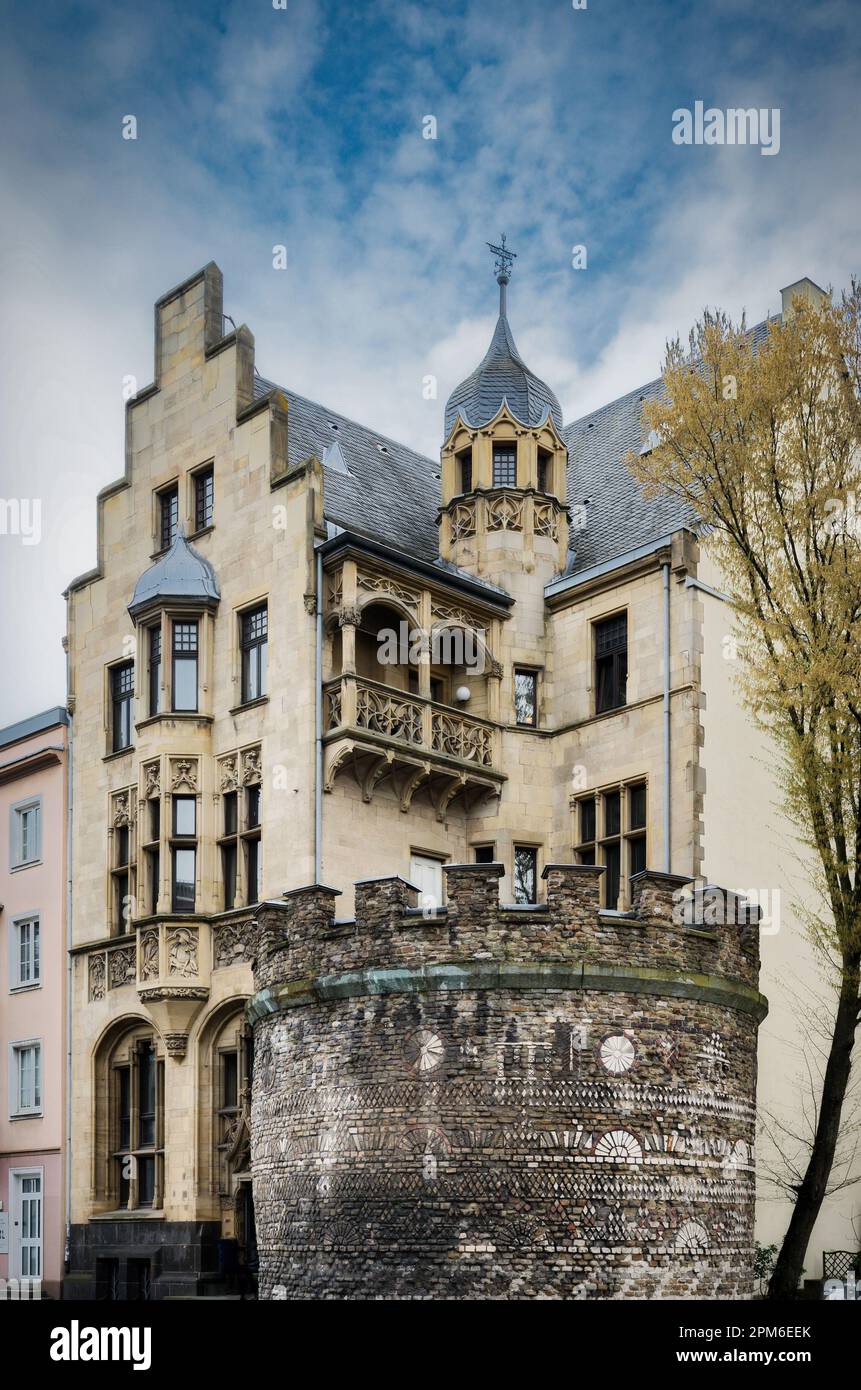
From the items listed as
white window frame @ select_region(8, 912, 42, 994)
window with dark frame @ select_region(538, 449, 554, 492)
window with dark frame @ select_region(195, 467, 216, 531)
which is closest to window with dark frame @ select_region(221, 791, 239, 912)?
window with dark frame @ select_region(195, 467, 216, 531)

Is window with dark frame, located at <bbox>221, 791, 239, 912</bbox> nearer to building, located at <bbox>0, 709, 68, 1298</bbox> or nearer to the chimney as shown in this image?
building, located at <bbox>0, 709, 68, 1298</bbox>

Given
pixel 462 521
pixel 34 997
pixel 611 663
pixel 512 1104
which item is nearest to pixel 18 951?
pixel 34 997

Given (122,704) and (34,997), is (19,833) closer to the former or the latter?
(34,997)

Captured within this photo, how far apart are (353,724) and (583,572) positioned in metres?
5.82

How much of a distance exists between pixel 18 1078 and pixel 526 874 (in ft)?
38.6

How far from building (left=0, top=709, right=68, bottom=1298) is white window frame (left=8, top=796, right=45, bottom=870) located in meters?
0.02

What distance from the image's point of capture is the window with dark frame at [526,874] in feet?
113

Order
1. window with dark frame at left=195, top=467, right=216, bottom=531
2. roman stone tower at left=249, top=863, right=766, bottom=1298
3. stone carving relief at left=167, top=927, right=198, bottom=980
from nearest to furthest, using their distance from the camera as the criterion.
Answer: roman stone tower at left=249, top=863, right=766, bottom=1298, stone carving relief at left=167, top=927, right=198, bottom=980, window with dark frame at left=195, top=467, right=216, bottom=531

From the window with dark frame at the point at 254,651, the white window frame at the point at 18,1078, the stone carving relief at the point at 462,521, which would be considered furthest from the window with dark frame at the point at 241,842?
the stone carving relief at the point at 462,521

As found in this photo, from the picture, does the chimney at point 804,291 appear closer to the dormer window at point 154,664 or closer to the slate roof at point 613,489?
the slate roof at point 613,489

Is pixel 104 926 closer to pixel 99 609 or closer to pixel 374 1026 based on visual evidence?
pixel 99 609

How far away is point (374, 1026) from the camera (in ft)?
76.4

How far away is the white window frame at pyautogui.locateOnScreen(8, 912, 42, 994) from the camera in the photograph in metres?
38.8

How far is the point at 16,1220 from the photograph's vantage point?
38062 millimetres
